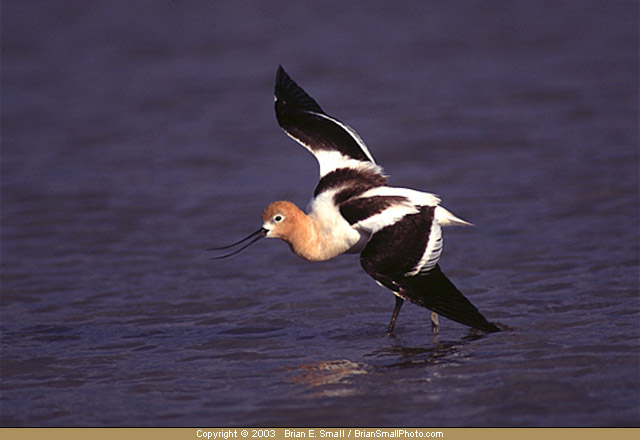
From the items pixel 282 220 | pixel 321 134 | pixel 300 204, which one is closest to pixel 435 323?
pixel 282 220

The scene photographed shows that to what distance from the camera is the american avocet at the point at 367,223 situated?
5.27m

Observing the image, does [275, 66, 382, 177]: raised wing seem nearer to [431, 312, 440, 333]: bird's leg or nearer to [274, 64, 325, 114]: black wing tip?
[274, 64, 325, 114]: black wing tip

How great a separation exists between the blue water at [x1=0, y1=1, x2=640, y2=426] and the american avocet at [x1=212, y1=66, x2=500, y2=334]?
40 centimetres

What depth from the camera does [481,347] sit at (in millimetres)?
5395

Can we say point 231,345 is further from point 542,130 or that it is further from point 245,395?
point 542,130

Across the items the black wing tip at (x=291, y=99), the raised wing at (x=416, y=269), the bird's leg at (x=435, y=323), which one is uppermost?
the black wing tip at (x=291, y=99)

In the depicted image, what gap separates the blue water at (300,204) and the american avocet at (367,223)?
40 cm

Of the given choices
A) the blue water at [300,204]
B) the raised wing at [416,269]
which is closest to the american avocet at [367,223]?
the raised wing at [416,269]

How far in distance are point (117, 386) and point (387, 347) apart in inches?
61.1

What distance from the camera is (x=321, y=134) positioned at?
6441 mm

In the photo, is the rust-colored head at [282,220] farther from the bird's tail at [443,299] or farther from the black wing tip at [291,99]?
the black wing tip at [291,99]

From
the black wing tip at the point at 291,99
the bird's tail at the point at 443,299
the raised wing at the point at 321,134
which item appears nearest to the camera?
the bird's tail at the point at 443,299

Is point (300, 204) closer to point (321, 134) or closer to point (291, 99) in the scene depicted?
point (291, 99)

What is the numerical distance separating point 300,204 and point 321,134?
2.40 meters
